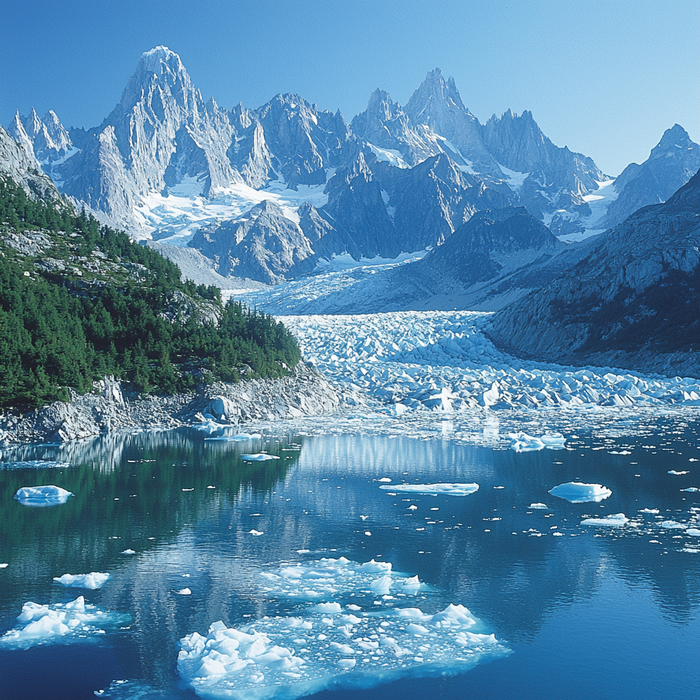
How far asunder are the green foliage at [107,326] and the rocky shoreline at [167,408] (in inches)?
38.7

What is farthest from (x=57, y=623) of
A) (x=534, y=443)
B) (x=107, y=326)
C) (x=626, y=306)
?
(x=626, y=306)

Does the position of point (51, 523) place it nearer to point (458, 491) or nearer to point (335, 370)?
point (458, 491)

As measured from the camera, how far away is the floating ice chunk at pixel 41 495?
99.3ft

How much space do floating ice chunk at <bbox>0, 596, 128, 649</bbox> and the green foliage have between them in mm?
29525

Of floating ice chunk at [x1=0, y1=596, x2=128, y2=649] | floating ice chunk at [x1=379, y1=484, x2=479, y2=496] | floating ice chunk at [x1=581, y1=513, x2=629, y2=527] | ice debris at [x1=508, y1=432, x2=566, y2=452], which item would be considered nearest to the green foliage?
ice debris at [x1=508, y1=432, x2=566, y2=452]

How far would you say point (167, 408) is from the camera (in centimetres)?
5394

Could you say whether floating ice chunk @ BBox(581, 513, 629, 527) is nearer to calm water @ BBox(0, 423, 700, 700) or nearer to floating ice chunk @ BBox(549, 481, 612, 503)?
calm water @ BBox(0, 423, 700, 700)

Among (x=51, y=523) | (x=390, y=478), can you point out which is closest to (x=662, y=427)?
(x=390, y=478)

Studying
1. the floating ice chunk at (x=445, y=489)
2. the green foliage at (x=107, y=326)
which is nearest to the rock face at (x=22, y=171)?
the green foliage at (x=107, y=326)

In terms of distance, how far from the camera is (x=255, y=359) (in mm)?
61875

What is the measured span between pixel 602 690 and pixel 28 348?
43.0 m

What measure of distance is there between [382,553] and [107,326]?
3896cm

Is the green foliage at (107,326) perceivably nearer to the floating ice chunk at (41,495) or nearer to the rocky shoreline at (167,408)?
the rocky shoreline at (167,408)

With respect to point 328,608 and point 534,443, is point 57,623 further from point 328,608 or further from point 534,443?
point 534,443
